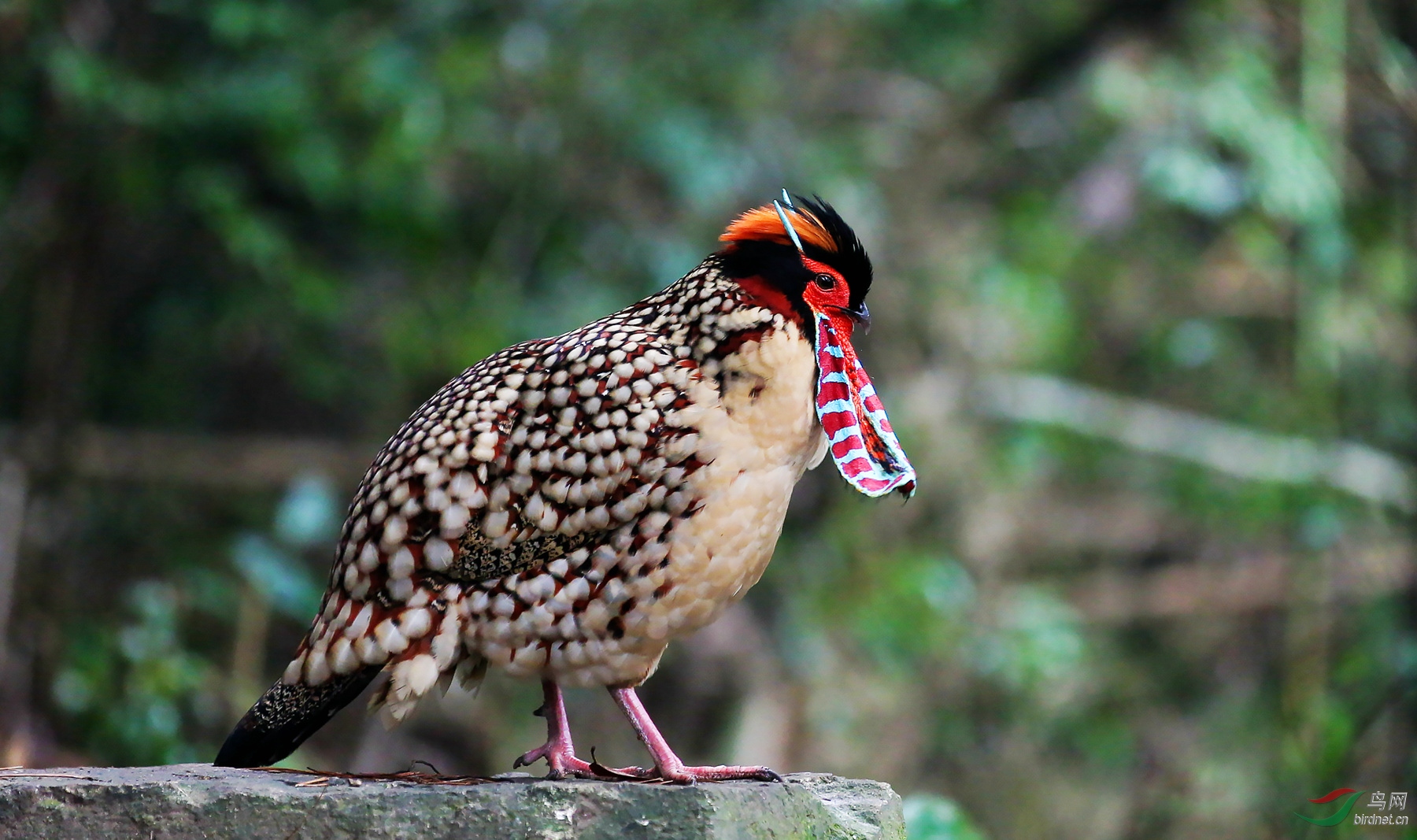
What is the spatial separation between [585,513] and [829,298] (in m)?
0.66

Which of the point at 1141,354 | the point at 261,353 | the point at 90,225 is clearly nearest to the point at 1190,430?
the point at 1141,354

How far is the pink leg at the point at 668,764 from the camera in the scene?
2.72m

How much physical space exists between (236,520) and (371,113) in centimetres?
202

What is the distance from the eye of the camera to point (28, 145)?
227 inches

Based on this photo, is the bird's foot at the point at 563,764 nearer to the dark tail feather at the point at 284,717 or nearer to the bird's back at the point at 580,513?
the bird's back at the point at 580,513

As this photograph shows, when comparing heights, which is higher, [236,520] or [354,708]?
[236,520]

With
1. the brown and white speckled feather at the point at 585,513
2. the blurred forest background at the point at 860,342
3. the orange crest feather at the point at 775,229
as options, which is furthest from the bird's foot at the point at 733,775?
the blurred forest background at the point at 860,342

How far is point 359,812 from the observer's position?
2.56 meters

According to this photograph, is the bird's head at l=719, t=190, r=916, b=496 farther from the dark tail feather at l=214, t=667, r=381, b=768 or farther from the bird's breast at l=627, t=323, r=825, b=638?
the dark tail feather at l=214, t=667, r=381, b=768

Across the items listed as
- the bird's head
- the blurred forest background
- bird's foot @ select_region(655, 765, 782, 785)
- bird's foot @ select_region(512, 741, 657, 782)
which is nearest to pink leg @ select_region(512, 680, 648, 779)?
bird's foot @ select_region(512, 741, 657, 782)

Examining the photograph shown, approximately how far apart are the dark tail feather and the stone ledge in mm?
299

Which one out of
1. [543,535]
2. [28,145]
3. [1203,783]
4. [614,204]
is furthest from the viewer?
[1203,783]

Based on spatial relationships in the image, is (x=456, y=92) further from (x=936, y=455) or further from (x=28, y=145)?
(x=936, y=455)

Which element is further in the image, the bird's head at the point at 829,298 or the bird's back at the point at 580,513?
the bird's head at the point at 829,298
